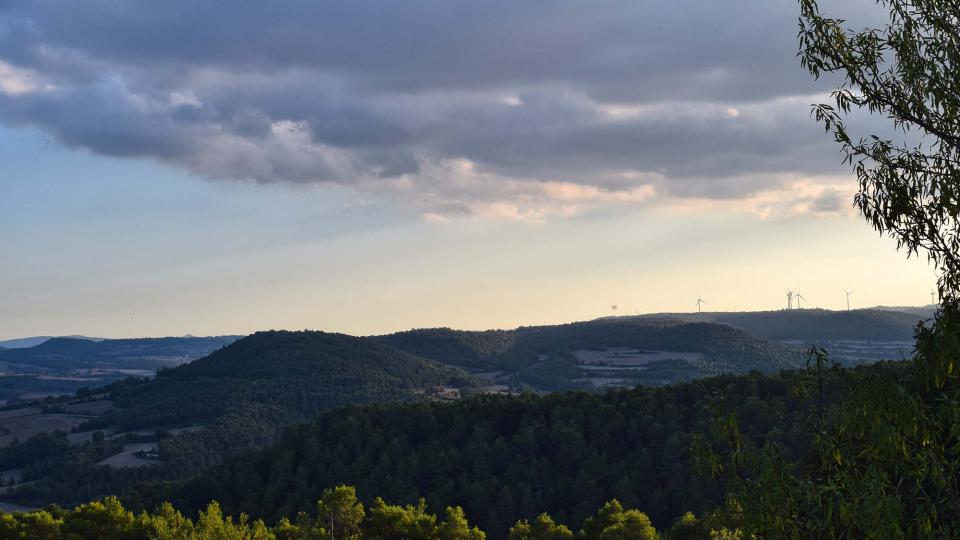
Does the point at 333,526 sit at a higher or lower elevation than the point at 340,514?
lower

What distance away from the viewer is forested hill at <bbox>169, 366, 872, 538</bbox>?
120 meters

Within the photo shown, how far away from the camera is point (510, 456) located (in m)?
139

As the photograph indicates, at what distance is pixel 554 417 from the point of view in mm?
143750

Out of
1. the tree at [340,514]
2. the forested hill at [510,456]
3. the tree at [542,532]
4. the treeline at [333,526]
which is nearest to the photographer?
the treeline at [333,526]

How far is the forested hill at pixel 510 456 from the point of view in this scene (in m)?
120

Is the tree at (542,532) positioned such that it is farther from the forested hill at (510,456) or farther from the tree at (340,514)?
the forested hill at (510,456)

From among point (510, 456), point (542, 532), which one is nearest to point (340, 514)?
point (542, 532)

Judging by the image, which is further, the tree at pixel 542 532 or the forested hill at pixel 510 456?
the forested hill at pixel 510 456

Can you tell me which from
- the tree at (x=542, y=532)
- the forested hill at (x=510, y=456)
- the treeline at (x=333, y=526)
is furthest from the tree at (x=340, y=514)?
the forested hill at (x=510, y=456)

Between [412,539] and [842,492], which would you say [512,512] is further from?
[842,492]

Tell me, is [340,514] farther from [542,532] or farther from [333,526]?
[542,532]

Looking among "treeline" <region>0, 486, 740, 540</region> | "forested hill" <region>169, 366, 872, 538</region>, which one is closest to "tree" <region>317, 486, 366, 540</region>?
"treeline" <region>0, 486, 740, 540</region>

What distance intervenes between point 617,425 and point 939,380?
389 feet

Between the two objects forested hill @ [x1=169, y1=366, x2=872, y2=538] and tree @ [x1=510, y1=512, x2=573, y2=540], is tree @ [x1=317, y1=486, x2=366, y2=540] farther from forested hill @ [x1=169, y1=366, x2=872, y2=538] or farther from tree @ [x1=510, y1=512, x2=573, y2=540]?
forested hill @ [x1=169, y1=366, x2=872, y2=538]
